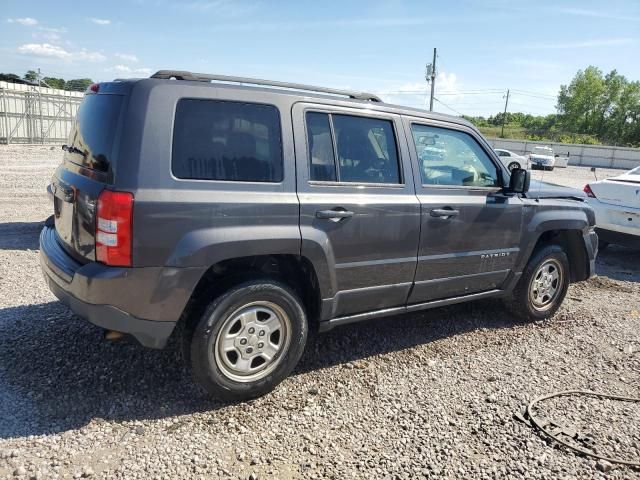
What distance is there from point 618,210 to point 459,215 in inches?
182

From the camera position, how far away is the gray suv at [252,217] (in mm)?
2908

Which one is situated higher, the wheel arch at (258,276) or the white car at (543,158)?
the white car at (543,158)

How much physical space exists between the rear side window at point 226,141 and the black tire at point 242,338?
2.34 feet

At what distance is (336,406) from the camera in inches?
134

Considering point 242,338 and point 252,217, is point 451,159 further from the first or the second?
point 242,338

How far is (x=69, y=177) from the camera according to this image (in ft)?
10.9

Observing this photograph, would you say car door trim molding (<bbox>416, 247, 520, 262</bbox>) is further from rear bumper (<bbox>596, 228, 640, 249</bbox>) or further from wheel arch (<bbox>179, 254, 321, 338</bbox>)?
rear bumper (<bbox>596, 228, 640, 249</bbox>)

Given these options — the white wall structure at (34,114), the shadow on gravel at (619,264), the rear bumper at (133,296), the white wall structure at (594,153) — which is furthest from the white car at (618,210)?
the white wall structure at (594,153)

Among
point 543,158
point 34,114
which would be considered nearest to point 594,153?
point 543,158

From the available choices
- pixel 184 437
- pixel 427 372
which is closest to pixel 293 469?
pixel 184 437

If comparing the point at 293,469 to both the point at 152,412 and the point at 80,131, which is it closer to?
the point at 152,412

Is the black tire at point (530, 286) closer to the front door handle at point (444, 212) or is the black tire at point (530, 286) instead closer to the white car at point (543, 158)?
the front door handle at point (444, 212)

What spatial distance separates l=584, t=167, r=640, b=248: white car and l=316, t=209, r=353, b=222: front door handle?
569 cm

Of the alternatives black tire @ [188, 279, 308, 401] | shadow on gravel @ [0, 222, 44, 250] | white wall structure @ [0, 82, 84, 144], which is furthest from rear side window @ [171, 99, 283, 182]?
white wall structure @ [0, 82, 84, 144]
